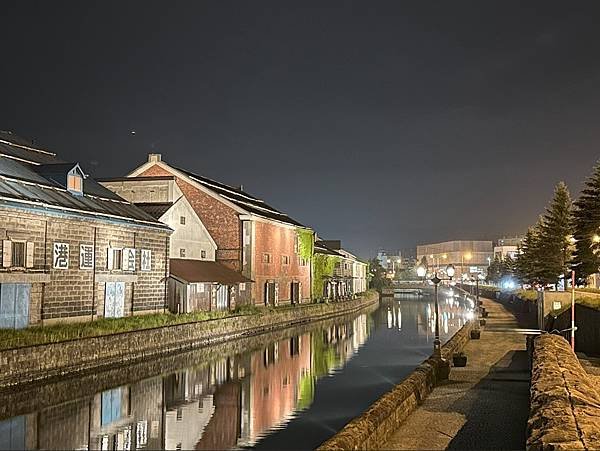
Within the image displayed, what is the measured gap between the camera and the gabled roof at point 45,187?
2758cm

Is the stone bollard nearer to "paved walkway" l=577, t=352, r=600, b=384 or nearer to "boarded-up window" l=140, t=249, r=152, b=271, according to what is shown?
"paved walkway" l=577, t=352, r=600, b=384

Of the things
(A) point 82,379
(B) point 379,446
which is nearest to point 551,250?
(A) point 82,379

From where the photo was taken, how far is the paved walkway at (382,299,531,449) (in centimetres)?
1349

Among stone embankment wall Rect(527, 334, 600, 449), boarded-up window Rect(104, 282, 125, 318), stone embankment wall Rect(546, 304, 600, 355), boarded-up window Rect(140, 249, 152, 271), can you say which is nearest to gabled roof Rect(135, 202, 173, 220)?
boarded-up window Rect(140, 249, 152, 271)

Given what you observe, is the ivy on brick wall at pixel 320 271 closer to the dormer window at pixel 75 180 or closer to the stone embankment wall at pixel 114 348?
the stone embankment wall at pixel 114 348

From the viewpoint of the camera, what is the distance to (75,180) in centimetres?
3278

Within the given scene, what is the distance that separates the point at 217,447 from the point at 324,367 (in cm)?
1515

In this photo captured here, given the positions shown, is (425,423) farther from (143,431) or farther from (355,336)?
(355,336)

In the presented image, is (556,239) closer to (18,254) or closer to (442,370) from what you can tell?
(442,370)

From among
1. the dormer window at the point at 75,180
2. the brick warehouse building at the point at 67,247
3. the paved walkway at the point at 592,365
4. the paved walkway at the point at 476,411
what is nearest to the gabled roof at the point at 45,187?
the brick warehouse building at the point at 67,247

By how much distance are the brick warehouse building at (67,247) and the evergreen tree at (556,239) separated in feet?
113

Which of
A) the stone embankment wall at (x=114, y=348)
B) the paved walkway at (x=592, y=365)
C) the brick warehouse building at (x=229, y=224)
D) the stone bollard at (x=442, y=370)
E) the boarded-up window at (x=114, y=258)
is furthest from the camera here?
the brick warehouse building at (x=229, y=224)

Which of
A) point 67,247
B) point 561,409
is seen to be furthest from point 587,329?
point 67,247

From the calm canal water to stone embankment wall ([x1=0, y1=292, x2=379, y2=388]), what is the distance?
1.08 m
